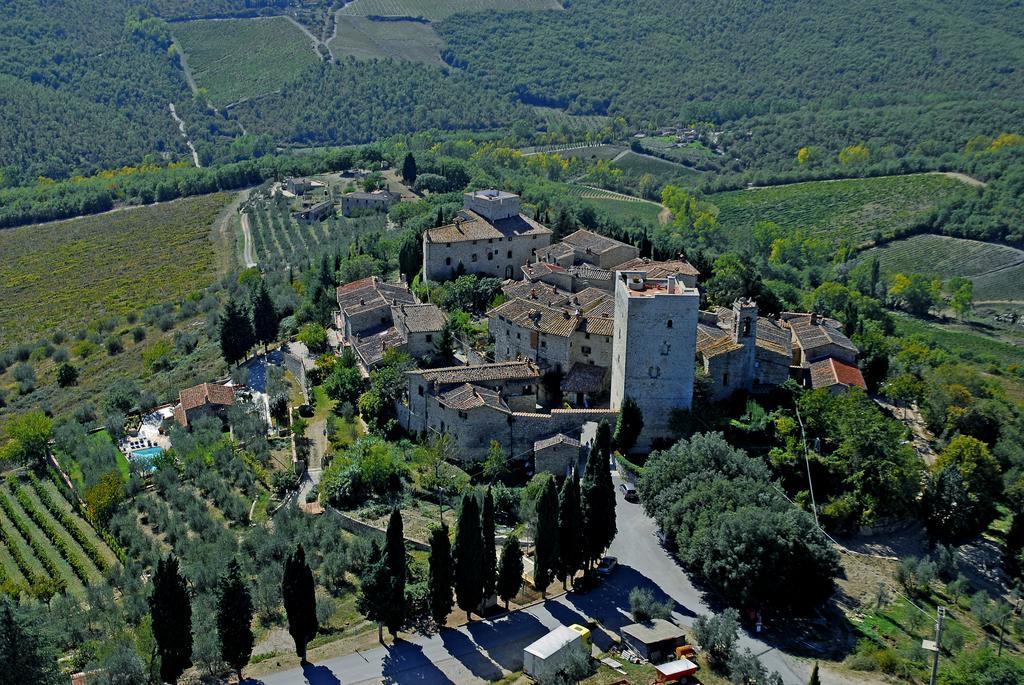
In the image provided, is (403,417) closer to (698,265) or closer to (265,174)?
(698,265)

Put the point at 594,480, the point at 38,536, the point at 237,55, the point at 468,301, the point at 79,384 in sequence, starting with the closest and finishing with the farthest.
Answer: the point at 594,480, the point at 38,536, the point at 468,301, the point at 79,384, the point at 237,55

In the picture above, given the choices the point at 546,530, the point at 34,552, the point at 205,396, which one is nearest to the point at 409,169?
the point at 205,396

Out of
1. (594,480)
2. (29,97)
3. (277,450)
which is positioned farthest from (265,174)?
(594,480)

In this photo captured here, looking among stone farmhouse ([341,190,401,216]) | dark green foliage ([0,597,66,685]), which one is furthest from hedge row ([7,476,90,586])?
stone farmhouse ([341,190,401,216])

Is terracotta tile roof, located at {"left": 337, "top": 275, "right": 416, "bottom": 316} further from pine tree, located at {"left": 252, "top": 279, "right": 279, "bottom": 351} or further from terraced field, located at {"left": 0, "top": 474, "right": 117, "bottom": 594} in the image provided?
terraced field, located at {"left": 0, "top": 474, "right": 117, "bottom": 594}

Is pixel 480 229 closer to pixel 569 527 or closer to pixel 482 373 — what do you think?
pixel 482 373
